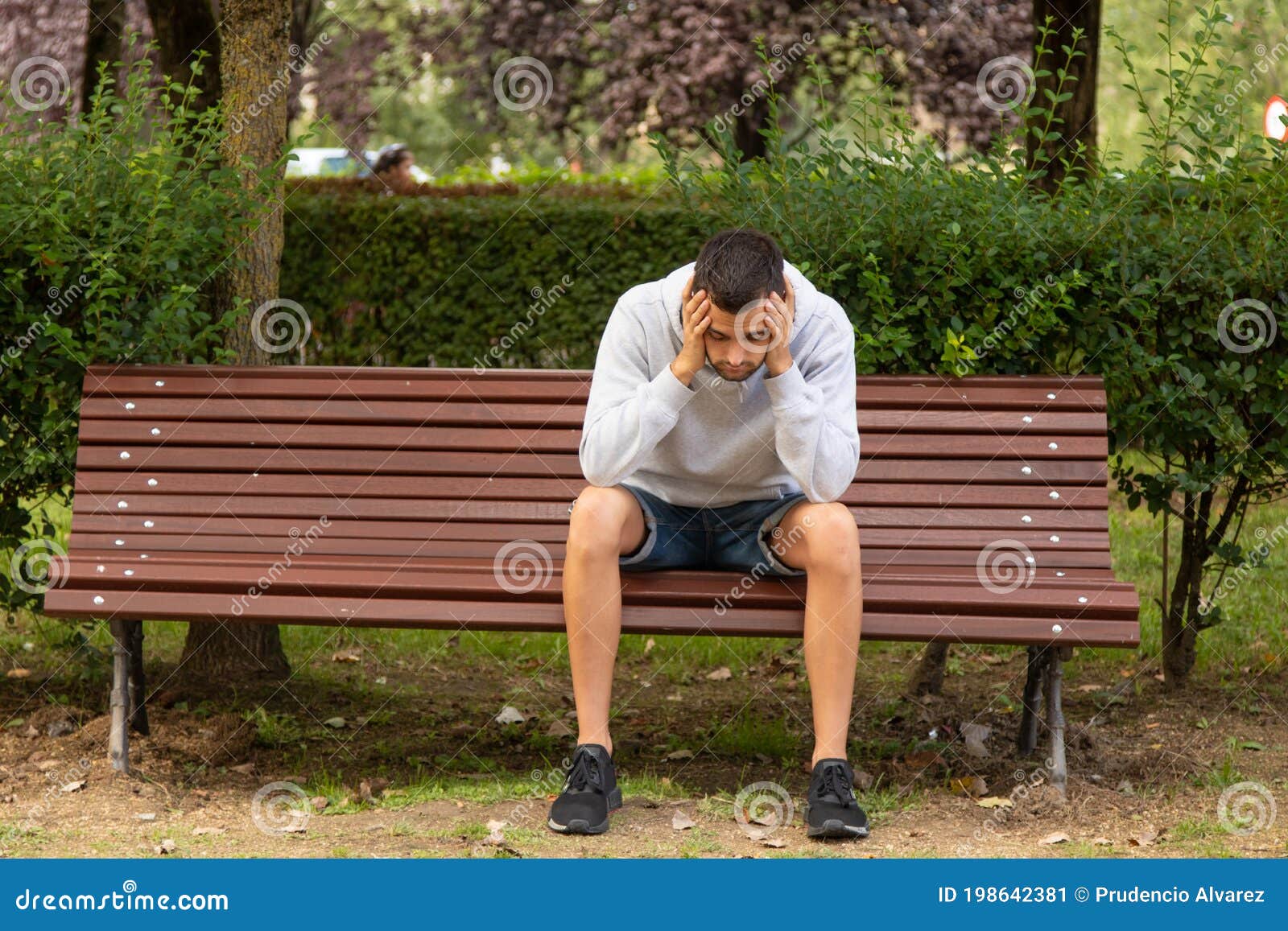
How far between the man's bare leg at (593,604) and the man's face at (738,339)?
424mm

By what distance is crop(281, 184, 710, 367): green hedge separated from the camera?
8.31 m

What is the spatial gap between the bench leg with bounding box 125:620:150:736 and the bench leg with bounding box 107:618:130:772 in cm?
11

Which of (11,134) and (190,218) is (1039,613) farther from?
(11,134)

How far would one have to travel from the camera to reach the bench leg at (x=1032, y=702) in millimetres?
3971

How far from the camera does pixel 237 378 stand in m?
4.26

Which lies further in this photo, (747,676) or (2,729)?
(747,676)

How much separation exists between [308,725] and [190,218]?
154cm

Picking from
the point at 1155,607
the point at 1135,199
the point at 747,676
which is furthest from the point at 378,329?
the point at 1135,199

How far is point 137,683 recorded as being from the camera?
4.21 m

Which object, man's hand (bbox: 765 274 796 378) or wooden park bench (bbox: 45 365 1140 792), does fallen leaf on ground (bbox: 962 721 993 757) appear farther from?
man's hand (bbox: 765 274 796 378)
